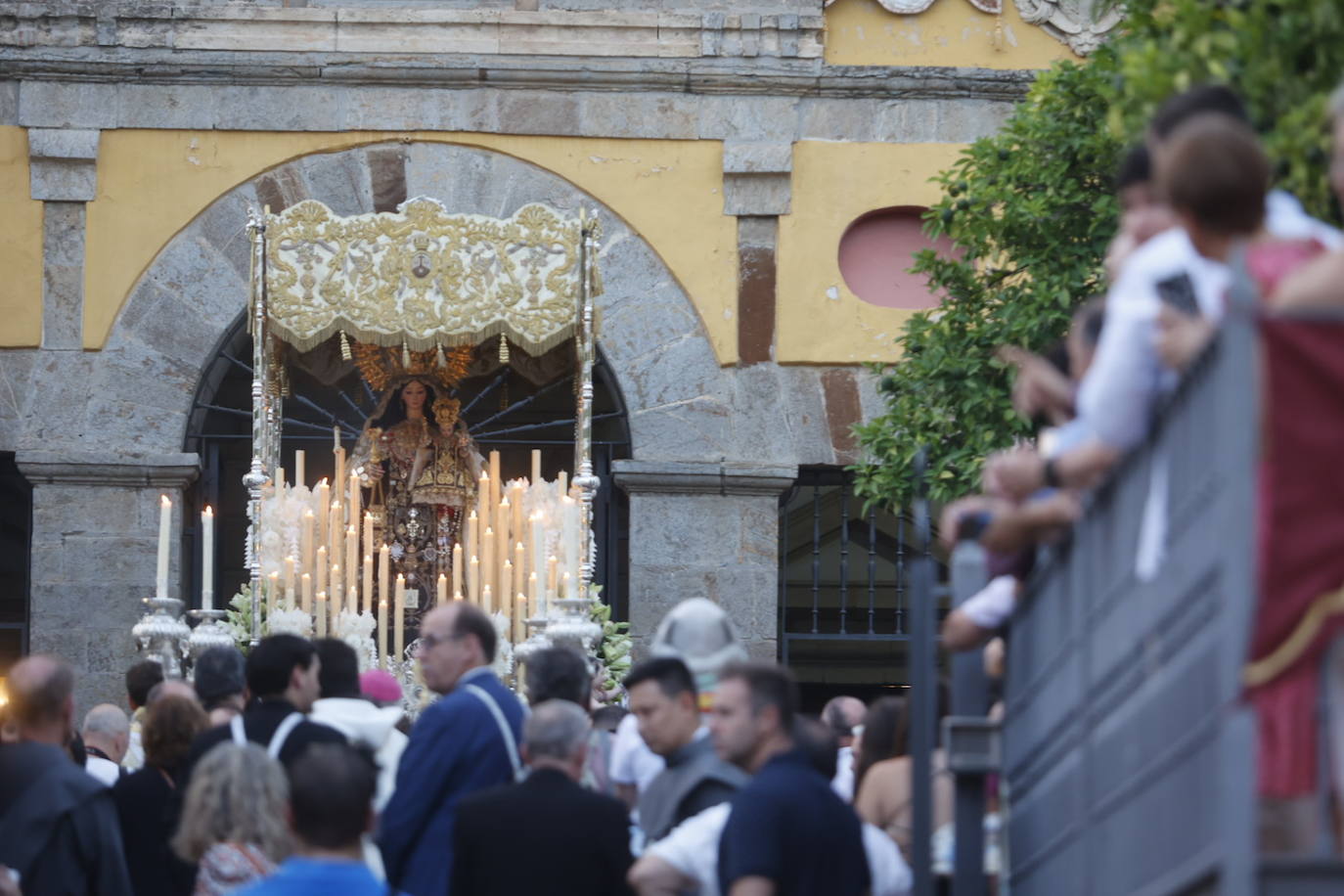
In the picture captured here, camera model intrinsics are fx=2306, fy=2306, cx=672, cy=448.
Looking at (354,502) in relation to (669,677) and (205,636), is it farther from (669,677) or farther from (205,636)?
(669,677)

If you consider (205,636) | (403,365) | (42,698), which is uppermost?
(403,365)

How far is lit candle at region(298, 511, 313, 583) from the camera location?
11.8 meters

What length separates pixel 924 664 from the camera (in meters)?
5.93

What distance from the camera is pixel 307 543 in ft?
38.7

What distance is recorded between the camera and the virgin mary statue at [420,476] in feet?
42.7

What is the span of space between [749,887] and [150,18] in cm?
1097

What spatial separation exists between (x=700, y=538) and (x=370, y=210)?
10.2 feet

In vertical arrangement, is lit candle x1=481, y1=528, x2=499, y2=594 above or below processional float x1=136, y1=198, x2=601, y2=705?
below

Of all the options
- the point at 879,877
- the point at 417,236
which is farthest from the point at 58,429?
the point at 879,877

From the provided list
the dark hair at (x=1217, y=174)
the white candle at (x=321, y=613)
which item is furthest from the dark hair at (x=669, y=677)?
the white candle at (x=321, y=613)

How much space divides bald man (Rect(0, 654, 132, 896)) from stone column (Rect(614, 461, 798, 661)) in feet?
26.3

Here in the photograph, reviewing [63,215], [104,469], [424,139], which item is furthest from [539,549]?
[63,215]

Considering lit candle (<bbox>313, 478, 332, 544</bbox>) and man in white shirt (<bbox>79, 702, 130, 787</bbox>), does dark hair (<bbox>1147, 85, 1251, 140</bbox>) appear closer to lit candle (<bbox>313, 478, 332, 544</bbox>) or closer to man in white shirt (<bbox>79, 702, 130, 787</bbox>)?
man in white shirt (<bbox>79, 702, 130, 787</bbox>)

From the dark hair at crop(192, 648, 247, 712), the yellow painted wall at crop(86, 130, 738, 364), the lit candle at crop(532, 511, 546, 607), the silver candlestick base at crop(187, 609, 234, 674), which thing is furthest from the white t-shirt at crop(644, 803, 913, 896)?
the yellow painted wall at crop(86, 130, 738, 364)
